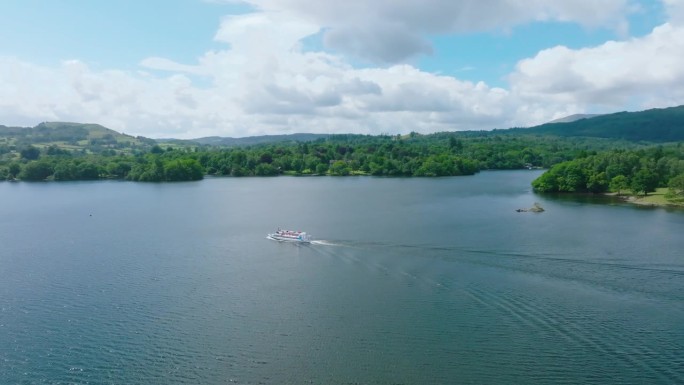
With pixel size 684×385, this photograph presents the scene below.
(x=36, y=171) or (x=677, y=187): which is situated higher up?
(x=677, y=187)

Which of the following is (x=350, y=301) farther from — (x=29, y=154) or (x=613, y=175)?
(x=29, y=154)

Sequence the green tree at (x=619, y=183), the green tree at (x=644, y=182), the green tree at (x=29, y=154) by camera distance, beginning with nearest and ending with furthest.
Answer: the green tree at (x=644, y=182) < the green tree at (x=619, y=183) < the green tree at (x=29, y=154)

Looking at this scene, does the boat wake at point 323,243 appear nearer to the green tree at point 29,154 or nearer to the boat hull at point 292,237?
the boat hull at point 292,237

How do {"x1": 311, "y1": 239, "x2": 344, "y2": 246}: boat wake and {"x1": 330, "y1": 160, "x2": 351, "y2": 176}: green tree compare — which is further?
{"x1": 330, "y1": 160, "x2": 351, "y2": 176}: green tree

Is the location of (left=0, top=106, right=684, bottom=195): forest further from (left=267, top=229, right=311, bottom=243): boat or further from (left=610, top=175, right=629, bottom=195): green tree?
(left=267, top=229, right=311, bottom=243): boat

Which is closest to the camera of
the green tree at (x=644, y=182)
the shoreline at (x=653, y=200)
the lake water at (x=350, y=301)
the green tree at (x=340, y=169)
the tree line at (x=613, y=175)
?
the lake water at (x=350, y=301)

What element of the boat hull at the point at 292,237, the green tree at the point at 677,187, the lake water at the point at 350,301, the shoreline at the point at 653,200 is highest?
the green tree at the point at 677,187

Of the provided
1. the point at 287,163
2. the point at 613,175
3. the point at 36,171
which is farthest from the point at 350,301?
the point at 36,171

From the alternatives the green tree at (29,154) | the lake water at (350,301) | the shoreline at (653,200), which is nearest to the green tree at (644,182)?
the shoreline at (653,200)

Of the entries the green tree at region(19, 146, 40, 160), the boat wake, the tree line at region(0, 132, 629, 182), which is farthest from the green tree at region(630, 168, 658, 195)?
the green tree at region(19, 146, 40, 160)
